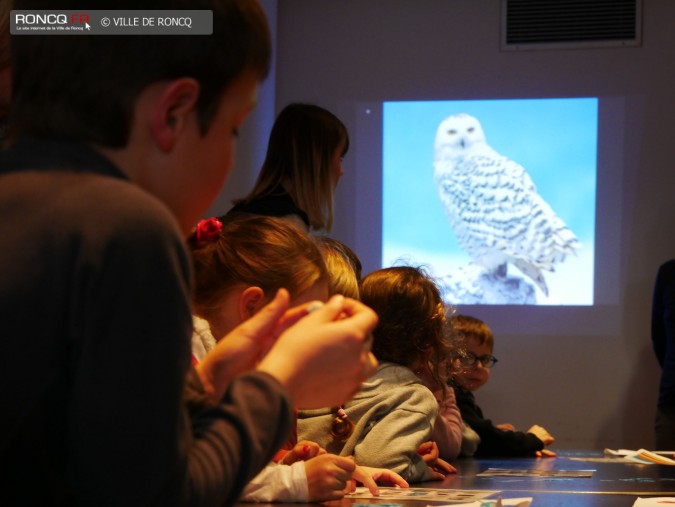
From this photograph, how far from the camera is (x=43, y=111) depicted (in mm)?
704

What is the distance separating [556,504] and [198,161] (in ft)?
3.02

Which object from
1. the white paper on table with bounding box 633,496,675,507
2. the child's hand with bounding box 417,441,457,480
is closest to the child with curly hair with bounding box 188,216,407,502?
the child's hand with bounding box 417,441,457,480

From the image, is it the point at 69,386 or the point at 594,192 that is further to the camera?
the point at 594,192

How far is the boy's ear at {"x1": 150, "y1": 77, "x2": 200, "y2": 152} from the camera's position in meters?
0.70

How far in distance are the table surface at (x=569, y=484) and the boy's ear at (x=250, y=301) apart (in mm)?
403

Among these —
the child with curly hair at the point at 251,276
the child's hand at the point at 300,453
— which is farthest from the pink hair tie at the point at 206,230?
the child's hand at the point at 300,453

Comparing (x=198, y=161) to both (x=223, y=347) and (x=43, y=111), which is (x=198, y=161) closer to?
(x=43, y=111)

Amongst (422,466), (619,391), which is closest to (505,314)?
(619,391)

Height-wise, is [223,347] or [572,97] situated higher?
[572,97]

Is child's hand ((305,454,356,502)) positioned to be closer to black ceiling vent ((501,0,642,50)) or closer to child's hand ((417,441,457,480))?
child's hand ((417,441,457,480))

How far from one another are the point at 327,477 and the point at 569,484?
1.88 ft

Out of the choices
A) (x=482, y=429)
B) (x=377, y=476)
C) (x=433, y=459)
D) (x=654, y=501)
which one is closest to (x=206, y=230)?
(x=377, y=476)

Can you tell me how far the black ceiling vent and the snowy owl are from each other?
56 cm

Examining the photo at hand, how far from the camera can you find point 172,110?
0.71m
